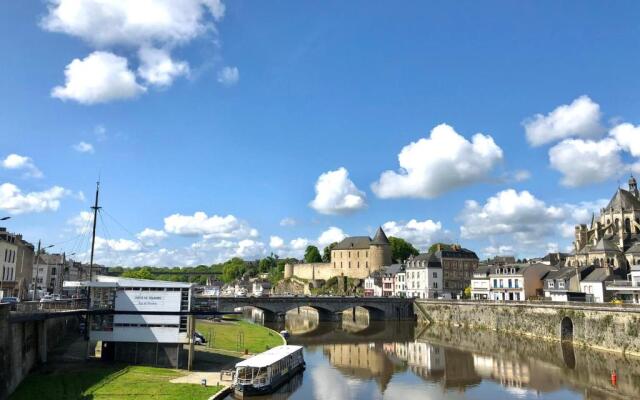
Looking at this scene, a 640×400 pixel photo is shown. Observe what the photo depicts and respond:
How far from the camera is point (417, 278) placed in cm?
11988

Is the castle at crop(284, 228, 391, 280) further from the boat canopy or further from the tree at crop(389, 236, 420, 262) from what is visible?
the boat canopy

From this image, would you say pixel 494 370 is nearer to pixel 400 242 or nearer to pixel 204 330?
pixel 204 330

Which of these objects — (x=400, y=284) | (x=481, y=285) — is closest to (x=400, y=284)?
(x=400, y=284)

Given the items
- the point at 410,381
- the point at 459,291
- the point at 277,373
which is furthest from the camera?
the point at 459,291

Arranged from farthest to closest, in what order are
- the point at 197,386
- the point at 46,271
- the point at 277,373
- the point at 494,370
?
the point at 46,271 → the point at 494,370 → the point at 277,373 → the point at 197,386

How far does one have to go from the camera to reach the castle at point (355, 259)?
158 meters

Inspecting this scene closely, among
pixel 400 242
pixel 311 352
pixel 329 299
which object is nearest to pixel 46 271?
pixel 329 299

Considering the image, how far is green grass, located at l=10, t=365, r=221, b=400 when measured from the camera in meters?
31.7

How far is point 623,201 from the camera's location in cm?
10781

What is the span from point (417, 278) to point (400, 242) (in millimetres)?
59437

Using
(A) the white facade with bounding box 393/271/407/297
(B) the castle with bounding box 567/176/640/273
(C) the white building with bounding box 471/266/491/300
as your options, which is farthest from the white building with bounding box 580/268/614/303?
(A) the white facade with bounding box 393/271/407/297

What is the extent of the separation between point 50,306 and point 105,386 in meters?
9.15

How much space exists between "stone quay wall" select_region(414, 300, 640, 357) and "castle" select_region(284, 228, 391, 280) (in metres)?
56.7

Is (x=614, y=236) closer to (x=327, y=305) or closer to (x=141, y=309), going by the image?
(x=327, y=305)
